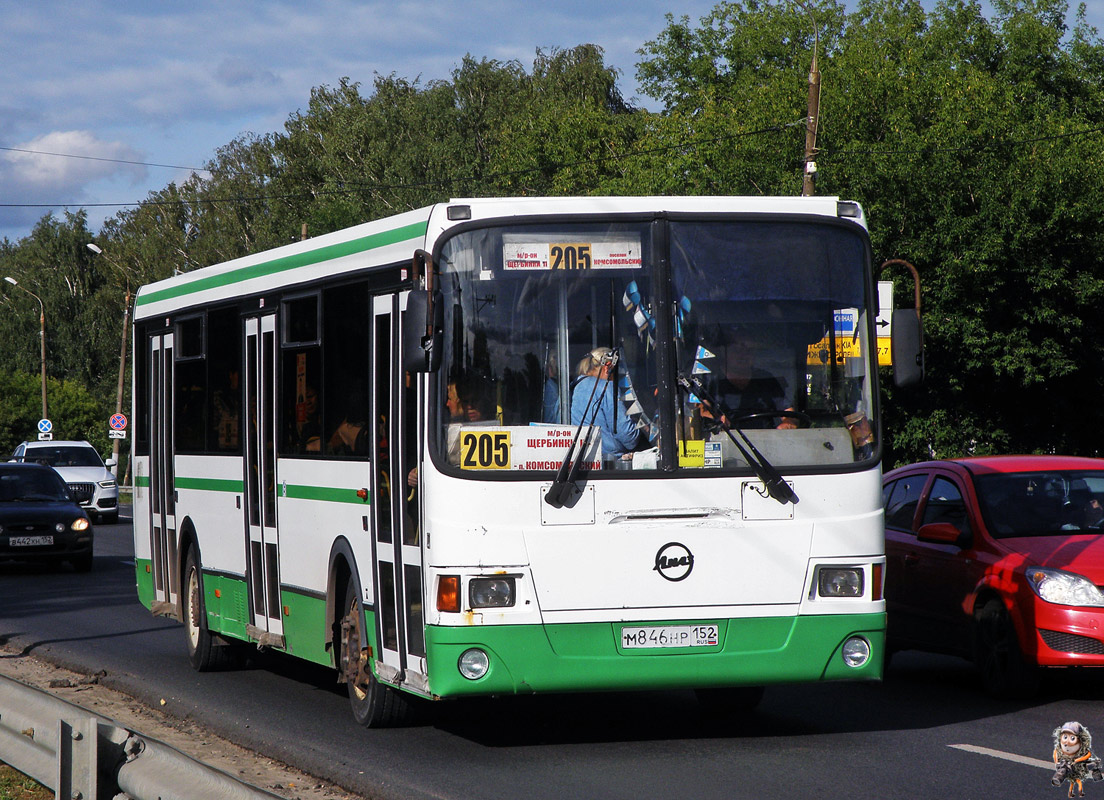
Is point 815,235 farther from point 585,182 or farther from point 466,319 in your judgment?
point 585,182

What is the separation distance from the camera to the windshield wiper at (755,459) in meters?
7.93

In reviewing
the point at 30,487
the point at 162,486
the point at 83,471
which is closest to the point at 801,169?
the point at 83,471

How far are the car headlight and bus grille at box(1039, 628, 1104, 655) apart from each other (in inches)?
7.5

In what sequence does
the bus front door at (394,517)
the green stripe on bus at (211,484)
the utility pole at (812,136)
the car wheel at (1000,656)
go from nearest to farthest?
the bus front door at (394,517) < the car wheel at (1000,656) < the green stripe on bus at (211,484) < the utility pole at (812,136)

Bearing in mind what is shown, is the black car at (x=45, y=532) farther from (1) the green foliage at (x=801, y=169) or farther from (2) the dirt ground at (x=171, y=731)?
(1) the green foliage at (x=801, y=169)

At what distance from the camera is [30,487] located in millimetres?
24328

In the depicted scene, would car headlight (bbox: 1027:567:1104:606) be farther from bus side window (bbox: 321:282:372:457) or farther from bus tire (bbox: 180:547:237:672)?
bus tire (bbox: 180:547:237:672)

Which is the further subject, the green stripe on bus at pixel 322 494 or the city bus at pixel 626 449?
the green stripe on bus at pixel 322 494

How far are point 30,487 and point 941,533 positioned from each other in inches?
680

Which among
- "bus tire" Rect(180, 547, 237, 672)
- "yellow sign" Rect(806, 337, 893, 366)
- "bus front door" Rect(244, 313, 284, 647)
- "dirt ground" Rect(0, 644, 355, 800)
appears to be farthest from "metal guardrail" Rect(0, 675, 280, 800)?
"bus tire" Rect(180, 547, 237, 672)

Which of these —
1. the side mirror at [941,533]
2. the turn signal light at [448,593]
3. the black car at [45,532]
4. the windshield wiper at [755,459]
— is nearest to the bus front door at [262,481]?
the turn signal light at [448,593]

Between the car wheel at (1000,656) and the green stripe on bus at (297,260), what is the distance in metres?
4.50

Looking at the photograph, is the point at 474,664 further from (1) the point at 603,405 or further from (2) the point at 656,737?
(2) the point at 656,737

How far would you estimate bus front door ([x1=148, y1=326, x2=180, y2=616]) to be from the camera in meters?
12.7
